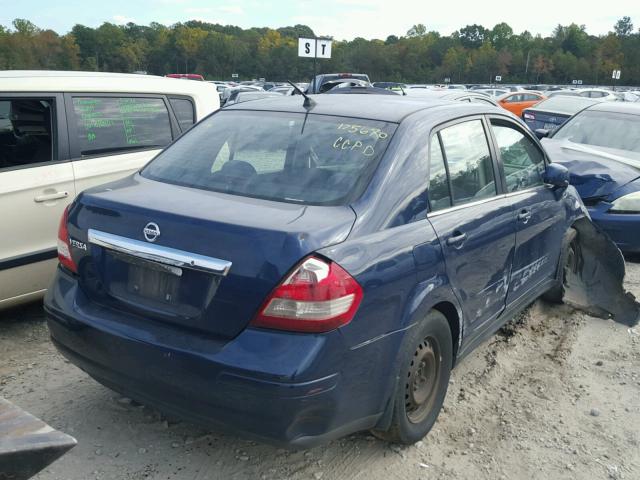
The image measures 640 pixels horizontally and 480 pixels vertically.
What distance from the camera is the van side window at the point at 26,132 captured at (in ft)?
14.5

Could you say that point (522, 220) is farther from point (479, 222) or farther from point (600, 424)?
point (600, 424)

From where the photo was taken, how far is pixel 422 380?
3098mm

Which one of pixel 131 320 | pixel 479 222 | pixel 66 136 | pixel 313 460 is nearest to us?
pixel 131 320

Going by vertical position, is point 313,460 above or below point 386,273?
below

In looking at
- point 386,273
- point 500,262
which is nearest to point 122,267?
point 386,273

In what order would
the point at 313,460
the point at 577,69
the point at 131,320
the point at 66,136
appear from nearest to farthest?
the point at 131,320, the point at 313,460, the point at 66,136, the point at 577,69

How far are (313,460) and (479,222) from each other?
4.88ft

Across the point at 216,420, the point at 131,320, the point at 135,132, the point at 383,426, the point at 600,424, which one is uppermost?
the point at 135,132

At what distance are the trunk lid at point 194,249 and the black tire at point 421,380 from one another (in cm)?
68

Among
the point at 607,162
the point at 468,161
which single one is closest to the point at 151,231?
the point at 468,161

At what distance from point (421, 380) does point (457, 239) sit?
717 mm

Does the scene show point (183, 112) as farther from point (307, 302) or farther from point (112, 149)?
point (307, 302)

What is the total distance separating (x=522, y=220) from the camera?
151 inches

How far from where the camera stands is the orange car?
2480 cm
